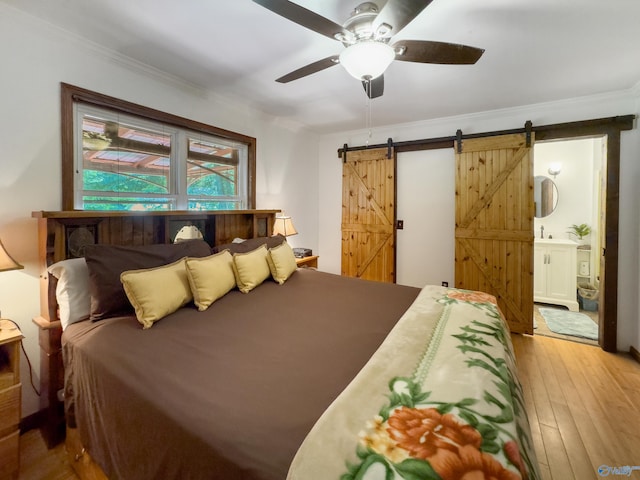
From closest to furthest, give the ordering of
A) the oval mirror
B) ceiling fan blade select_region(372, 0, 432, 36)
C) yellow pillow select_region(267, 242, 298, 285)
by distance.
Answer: ceiling fan blade select_region(372, 0, 432, 36)
yellow pillow select_region(267, 242, 298, 285)
the oval mirror

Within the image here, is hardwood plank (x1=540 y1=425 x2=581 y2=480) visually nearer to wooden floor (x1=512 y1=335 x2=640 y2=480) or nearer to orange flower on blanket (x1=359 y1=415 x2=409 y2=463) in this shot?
wooden floor (x1=512 y1=335 x2=640 y2=480)

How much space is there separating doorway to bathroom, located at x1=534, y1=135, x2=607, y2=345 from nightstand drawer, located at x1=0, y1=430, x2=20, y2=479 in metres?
5.02

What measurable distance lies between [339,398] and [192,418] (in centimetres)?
47

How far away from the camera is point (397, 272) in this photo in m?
4.13

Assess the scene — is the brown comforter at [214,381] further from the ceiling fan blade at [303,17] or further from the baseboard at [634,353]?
the baseboard at [634,353]

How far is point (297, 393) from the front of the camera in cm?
101

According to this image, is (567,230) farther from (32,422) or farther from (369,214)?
(32,422)

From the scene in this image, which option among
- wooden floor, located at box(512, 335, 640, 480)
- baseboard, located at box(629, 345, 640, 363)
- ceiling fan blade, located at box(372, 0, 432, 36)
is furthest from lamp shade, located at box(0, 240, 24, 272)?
baseboard, located at box(629, 345, 640, 363)

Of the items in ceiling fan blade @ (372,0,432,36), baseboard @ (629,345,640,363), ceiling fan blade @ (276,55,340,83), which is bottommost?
baseboard @ (629,345,640,363)

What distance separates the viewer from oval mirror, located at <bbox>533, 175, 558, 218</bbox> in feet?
14.8

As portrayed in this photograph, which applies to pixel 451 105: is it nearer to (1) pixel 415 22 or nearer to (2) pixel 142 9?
(1) pixel 415 22

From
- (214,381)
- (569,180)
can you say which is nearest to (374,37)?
(214,381)

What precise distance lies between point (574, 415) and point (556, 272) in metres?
2.83

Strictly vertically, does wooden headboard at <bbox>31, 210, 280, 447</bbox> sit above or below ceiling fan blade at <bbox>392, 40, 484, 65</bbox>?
below
